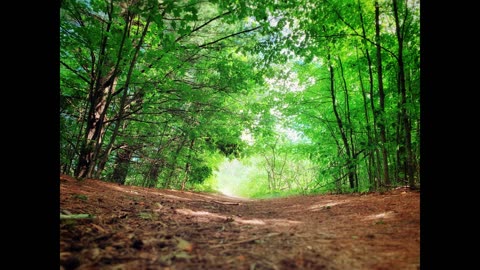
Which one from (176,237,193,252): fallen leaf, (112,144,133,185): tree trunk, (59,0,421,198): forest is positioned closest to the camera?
(176,237,193,252): fallen leaf

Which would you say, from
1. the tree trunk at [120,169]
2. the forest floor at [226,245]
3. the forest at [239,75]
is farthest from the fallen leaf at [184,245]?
the tree trunk at [120,169]

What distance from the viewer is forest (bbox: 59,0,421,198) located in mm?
4703

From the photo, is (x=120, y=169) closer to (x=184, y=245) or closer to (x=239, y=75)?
(x=239, y=75)

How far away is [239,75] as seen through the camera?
6.66 meters

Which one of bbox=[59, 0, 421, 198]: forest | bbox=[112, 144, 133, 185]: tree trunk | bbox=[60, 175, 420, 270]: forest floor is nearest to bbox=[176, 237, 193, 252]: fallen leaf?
bbox=[60, 175, 420, 270]: forest floor

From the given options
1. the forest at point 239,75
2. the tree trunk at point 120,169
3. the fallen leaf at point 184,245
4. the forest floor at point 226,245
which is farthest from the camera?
the tree trunk at point 120,169

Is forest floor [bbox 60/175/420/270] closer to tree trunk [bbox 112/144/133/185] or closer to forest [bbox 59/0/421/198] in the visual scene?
forest [bbox 59/0/421/198]

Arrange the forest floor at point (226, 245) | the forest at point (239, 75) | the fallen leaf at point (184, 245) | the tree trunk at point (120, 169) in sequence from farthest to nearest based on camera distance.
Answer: the tree trunk at point (120, 169)
the forest at point (239, 75)
the fallen leaf at point (184, 245)
the forest floor at point (226, 245)

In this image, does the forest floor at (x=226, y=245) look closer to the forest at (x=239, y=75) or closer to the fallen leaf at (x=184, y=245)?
the fallen leaf at (x=184, y=245)

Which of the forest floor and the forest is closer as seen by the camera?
the forest floor

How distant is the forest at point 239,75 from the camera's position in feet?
15.4

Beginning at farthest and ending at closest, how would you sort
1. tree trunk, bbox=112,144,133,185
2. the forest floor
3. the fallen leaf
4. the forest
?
tree trunk, bbox=112,144,133,185
the forest
the fallen leaf
the forest floor
